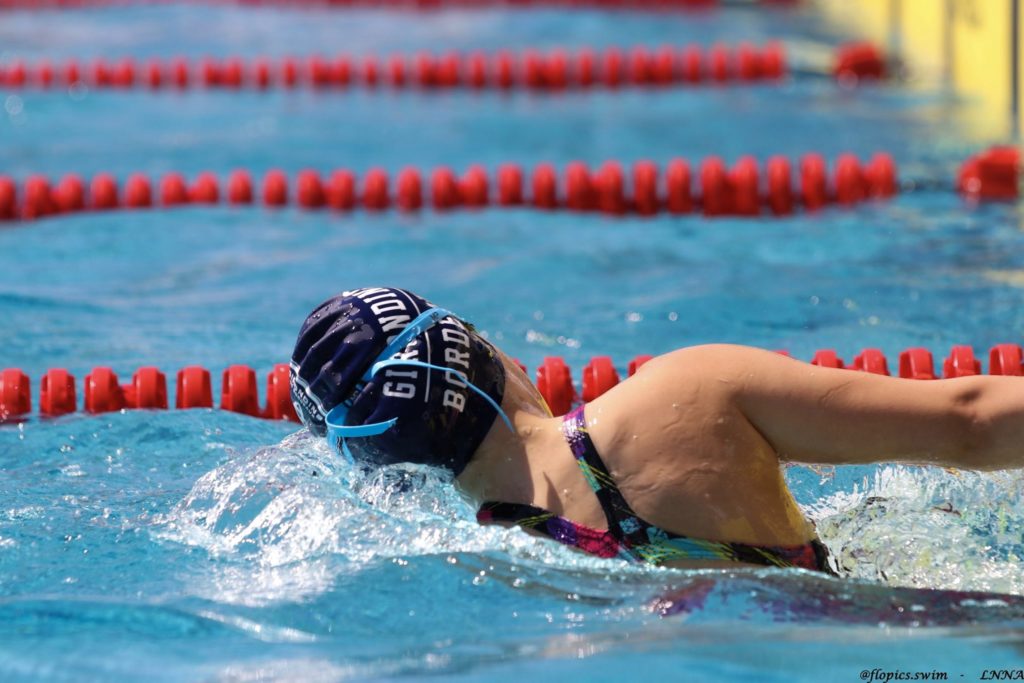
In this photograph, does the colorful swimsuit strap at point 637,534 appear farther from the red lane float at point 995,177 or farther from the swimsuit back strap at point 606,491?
the red lane float at point 995,177

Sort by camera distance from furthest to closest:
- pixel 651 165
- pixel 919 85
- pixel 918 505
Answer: pixel 919 85
pixel 651 165
pixel 918 505

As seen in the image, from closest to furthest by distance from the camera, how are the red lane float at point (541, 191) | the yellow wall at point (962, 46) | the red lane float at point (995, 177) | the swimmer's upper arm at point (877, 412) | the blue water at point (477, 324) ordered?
the swimmer's upper arm at point (877, 412)
the blue water at point (477, 324)
the red lane float at point (995, 177)
the red lane float at point (541, 191)
the yellow wall at point (962, 46)

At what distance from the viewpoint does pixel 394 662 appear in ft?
7.85

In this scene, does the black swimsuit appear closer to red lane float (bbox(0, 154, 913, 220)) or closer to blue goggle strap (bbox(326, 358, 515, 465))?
blue goggle strap (bbox(326, 358, 515, 465))

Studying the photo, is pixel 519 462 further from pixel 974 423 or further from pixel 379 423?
pixel 974 423

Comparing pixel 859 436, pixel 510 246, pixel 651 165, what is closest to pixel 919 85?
pixel 651 165

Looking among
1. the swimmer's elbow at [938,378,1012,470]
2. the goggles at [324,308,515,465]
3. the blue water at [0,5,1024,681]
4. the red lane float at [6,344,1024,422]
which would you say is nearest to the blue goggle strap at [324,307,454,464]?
the goggles at [324,308,515,465]

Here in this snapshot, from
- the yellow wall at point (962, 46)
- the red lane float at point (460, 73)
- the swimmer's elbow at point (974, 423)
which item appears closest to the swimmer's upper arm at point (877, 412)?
the swimmer's elbow at point (974, 423)

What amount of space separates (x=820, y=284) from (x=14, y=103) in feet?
20.7

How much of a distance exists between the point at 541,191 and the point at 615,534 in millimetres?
4440

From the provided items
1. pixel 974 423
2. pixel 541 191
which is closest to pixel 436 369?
pixel 974 423

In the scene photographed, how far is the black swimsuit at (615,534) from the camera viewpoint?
2445 mm

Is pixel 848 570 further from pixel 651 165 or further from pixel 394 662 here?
pixel 651 165

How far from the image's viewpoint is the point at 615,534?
247cm
